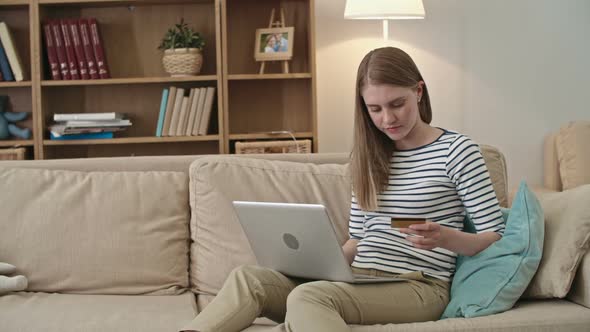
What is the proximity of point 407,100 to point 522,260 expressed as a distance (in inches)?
18.9

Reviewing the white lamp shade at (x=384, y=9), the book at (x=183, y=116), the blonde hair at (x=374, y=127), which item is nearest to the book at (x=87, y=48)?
the book at (x=183, y=116)

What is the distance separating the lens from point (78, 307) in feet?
7.19

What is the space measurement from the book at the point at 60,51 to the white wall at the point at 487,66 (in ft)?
4.09

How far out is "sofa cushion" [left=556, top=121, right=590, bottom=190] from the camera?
3.75m

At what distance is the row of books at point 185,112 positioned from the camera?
399cm

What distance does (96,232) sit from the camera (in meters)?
2.39

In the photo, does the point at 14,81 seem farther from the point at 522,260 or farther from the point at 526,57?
the point at 522,260

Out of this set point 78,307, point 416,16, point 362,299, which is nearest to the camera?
point 362,299

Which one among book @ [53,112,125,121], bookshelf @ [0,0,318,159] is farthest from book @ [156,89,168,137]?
book @ [53,112,125,121]

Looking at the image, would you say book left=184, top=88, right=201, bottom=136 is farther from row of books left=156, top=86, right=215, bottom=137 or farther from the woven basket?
the woven basket

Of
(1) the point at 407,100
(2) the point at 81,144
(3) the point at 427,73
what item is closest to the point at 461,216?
(1) the point at 407,100

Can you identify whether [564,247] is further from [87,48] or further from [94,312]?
[87,48]

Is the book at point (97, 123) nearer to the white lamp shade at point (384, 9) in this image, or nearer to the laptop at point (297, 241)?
the white lamp shade at point (384, 9)

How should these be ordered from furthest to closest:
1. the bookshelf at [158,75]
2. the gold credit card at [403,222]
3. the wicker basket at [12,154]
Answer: the bookshelf at [158,75] < the wicker basket at [12,154] < the gold credit card at [403,222]
